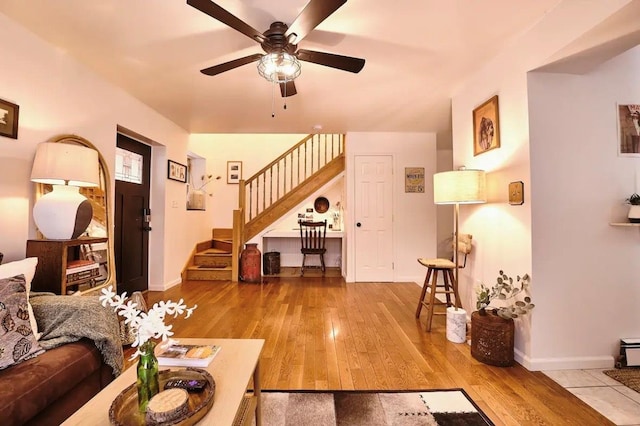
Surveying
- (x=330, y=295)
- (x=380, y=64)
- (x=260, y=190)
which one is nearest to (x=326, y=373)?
(x=330, y=295)

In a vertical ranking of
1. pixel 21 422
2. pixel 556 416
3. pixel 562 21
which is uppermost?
pixel 562 21

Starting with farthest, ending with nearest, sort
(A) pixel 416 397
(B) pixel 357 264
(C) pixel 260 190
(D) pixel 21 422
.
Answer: (C) pixel 260 190, (B) pixel 357 264, (A) pixel 416 397, (D) pixel 21 422

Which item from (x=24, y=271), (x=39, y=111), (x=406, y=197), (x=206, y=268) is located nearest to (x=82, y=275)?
(x=24, y=271)

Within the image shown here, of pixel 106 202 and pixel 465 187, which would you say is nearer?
pixel 465 187

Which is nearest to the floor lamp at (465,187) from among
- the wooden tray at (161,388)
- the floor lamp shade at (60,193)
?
the wooden tray at (161,388)

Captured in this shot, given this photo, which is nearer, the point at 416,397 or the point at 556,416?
the point at 556,416

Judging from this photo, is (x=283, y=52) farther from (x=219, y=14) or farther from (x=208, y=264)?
(x=208, y=264)

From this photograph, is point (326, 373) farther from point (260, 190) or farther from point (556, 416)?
point (260, 190)

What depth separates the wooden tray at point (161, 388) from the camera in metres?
0.89

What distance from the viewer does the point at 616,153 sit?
215cm

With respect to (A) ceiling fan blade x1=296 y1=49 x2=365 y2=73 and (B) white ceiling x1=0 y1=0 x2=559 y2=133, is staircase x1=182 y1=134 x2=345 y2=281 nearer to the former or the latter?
(B) white ceiling x1=0 y1=0 x2=559 y2=133

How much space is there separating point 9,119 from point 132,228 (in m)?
1.99

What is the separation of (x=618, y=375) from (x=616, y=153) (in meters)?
1.60

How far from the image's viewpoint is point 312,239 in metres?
5.37
